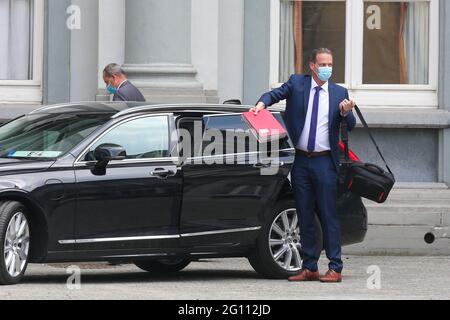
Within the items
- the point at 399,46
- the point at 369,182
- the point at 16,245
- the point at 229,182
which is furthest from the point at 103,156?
the point at 399,46

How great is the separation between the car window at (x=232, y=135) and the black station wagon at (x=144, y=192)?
0.5 inches

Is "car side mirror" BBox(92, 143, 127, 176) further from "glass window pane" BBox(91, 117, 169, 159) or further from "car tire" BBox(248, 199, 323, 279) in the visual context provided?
"car tire" BBox(248, 199, 323, 279)

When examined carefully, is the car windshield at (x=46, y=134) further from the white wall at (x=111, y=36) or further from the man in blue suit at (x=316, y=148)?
the white wall at (x=111, y=36)

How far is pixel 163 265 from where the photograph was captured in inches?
538

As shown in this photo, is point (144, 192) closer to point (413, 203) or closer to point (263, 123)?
point (263, 123)

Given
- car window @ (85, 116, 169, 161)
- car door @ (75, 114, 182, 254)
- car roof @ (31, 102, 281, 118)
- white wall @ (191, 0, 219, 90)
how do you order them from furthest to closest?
white wall @ (191, 0, 219, 90) → car roof @ (31, 102, 281, 118) → car window @ (85, 116, 169, 161) → car door @ (75, 114, 182, 254)

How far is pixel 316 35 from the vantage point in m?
18.2

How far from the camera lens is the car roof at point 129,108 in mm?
12688

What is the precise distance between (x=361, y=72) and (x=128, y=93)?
12.3 feet

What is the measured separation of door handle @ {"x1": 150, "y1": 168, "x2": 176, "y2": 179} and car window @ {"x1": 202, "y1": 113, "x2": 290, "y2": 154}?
1.70ft

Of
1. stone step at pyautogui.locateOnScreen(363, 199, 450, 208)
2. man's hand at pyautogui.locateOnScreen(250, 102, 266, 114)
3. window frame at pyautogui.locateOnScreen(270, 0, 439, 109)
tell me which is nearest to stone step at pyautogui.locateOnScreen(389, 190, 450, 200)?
stone step at pyautogui.locateOnScreen(363, 199, 450, 208)

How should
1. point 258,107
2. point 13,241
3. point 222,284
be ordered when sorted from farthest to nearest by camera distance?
1. point 222,284
2. point 258,107
3. point 13,241

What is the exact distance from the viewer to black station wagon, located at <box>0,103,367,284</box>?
1180 cm
